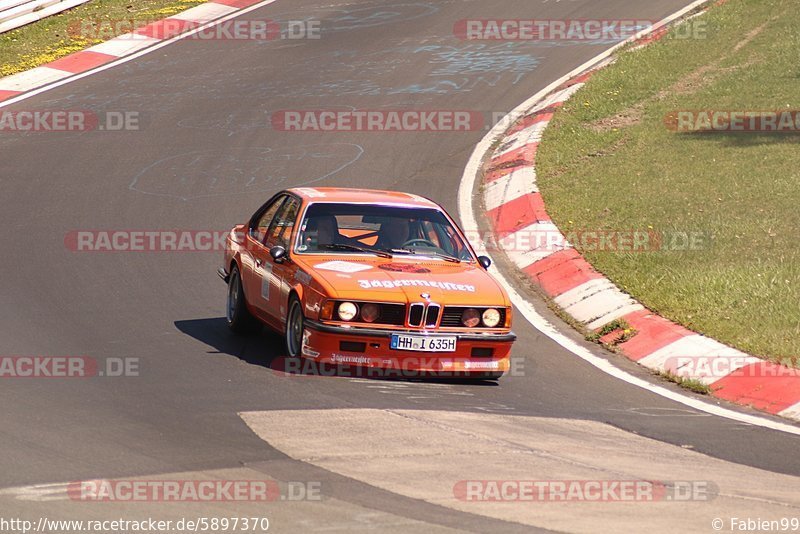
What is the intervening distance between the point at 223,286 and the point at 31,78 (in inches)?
406

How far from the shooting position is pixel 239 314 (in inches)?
437

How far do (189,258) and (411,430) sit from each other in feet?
21.3

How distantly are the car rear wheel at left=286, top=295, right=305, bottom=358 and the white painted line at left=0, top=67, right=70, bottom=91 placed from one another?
1259cm

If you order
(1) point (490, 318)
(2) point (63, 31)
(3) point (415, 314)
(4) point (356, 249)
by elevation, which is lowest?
(1) point (490, 318)

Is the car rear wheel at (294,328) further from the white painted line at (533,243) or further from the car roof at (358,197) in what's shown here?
the white painted line at (533,243)

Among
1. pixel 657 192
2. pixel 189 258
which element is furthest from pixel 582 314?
pixel 189 258

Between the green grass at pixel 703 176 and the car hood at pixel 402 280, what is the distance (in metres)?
2.32

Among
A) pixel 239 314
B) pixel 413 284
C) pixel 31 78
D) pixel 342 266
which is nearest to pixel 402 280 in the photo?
pixel 413 284

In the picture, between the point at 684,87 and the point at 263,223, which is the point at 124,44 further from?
the point at 263,223

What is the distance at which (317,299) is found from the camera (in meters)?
9.62

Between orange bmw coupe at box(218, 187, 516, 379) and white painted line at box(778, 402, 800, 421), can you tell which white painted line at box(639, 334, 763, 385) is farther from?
orange bmw coupe at box(218, 187, 516, 379)

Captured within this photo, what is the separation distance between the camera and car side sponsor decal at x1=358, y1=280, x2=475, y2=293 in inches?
383

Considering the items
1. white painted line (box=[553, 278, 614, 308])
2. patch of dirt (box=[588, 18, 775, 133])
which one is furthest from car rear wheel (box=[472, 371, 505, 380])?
patch of dirt (box=[588, 18, 775, 133])

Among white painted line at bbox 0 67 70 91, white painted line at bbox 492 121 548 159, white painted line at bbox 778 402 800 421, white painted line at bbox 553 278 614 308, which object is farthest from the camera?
white painted line at bbox 0 67 70 91
